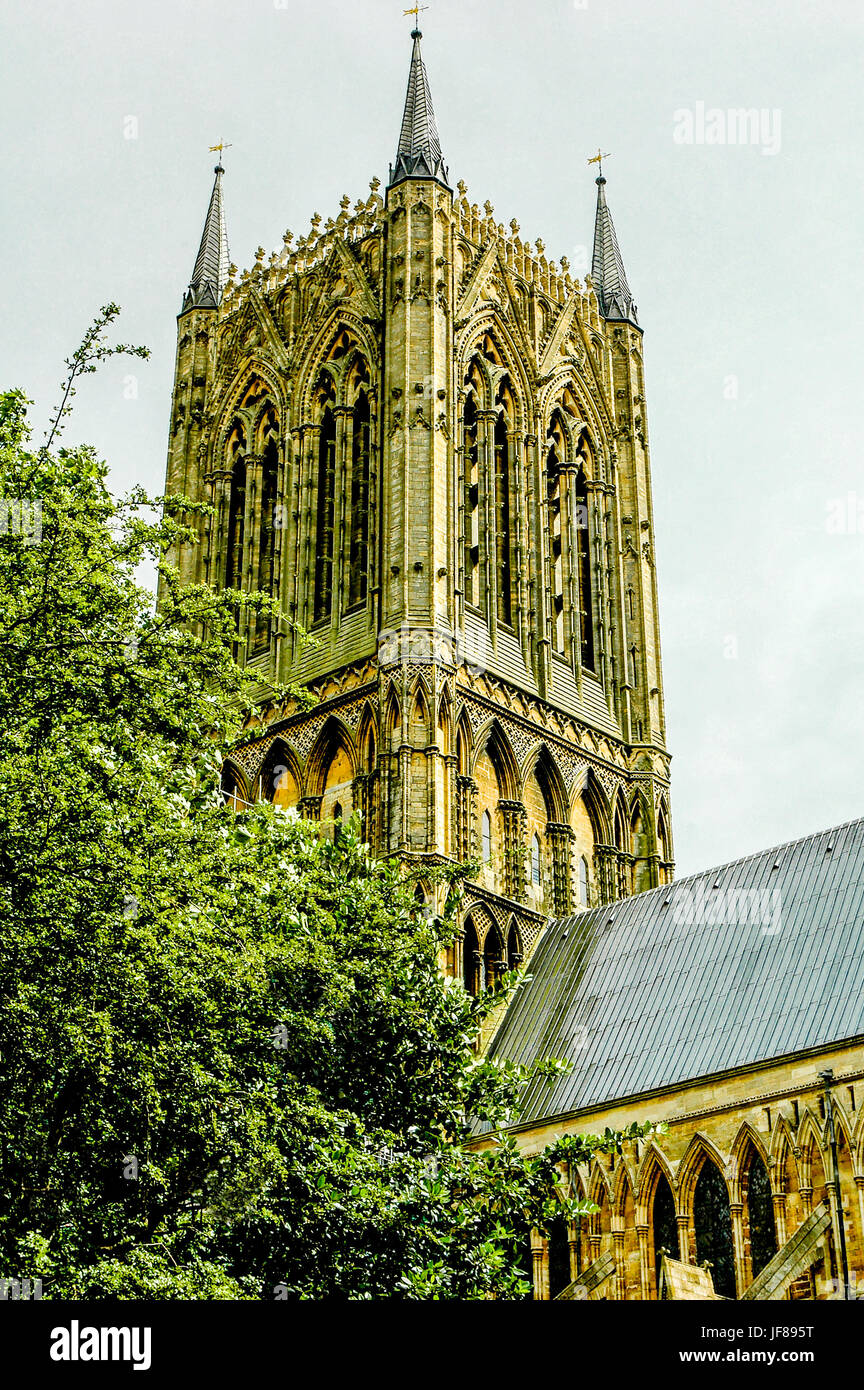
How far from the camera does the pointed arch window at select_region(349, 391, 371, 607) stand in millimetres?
41781

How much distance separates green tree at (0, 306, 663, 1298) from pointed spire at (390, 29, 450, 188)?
25787 mm

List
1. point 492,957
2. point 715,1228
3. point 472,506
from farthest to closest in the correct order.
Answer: point 472,506, point 492,957, point 715,1228

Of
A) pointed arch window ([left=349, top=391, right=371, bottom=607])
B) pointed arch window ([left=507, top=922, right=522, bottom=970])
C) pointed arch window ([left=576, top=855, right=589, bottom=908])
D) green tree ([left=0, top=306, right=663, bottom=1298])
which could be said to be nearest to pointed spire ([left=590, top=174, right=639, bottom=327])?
pointed arch window ([left=349, top=391, right=371, bottom=607])

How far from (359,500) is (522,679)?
576cm

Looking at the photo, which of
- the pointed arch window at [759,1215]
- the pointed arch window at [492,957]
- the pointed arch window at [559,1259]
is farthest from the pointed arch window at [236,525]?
the pointed arch window at [759,1215]

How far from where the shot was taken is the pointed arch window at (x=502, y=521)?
42375mm

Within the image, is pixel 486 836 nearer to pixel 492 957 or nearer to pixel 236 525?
pixel 492 957

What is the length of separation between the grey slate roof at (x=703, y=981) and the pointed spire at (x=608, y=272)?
60.9 ft

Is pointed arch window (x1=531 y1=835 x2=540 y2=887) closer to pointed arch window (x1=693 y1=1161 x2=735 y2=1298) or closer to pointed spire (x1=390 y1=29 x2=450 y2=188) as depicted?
pointed arch window (x1=693 y1=1161 x2=735 y2=1298)

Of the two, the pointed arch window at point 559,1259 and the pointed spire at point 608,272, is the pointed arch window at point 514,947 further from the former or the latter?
the pointed spire at point 608,272

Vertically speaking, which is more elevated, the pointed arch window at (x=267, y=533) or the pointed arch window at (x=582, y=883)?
the pointed arch window at (x=267, y=533)

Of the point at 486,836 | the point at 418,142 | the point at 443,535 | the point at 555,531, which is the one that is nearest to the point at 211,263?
the point at 418,142

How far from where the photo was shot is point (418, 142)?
4491 cm
